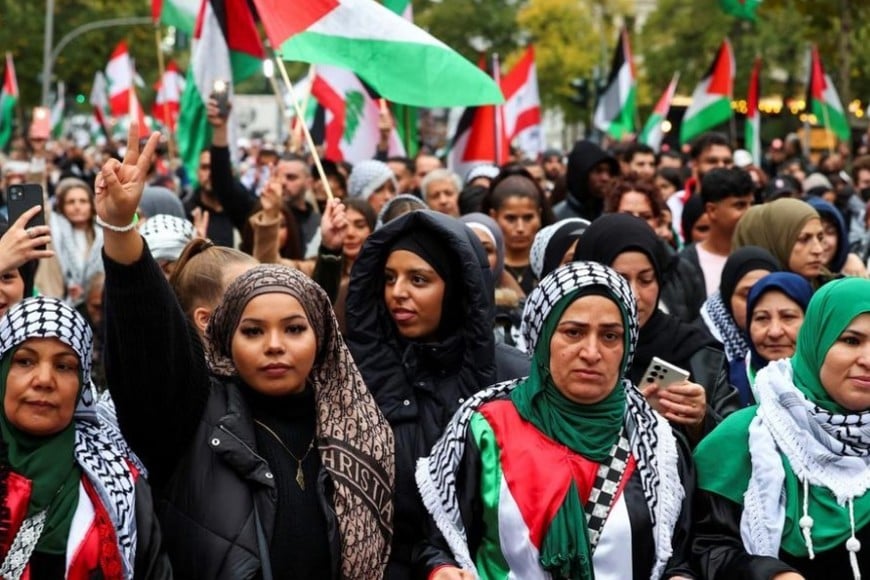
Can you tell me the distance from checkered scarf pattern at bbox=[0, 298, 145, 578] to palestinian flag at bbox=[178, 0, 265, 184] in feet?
18.5

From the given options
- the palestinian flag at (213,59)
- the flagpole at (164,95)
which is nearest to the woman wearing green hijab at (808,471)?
the palestinian flag at (213,59)

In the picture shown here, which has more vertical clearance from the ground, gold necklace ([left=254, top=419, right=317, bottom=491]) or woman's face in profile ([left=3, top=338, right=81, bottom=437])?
woman's face in profile ([left=3, top=338, right=81, bottom=437])

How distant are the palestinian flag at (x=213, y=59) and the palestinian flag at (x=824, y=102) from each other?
→ 371 inches

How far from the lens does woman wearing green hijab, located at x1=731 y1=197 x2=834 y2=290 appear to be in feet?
21.8

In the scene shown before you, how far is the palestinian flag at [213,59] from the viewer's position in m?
9.33

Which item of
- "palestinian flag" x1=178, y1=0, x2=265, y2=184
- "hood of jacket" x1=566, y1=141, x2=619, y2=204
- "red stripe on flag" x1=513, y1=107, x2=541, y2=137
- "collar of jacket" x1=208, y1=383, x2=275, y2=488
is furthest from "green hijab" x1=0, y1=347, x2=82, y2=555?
"red stripe on flag" x1=513, y1=107, x2=541, y2=137

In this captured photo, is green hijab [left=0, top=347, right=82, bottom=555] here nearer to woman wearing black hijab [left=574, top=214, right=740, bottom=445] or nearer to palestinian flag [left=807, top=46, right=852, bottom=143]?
woman wearing black hijab [left=574, top=214, right=740, bottom=445]

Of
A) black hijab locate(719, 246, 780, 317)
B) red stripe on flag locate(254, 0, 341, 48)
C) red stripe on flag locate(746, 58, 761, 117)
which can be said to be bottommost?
black hijab locate(719, 246, 780, 317)

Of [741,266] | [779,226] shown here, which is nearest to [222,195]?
[779,226]

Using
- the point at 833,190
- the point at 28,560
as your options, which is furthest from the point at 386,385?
the point at 833,190

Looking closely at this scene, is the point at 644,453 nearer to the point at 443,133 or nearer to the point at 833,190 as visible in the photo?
the point at 833,190

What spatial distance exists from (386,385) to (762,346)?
1.78m

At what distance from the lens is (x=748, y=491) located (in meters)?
3.88

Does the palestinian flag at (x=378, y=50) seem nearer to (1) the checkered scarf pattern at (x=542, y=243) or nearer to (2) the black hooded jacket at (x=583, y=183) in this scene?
(1) the checkered scarf pattern at (x=542, y=243)
